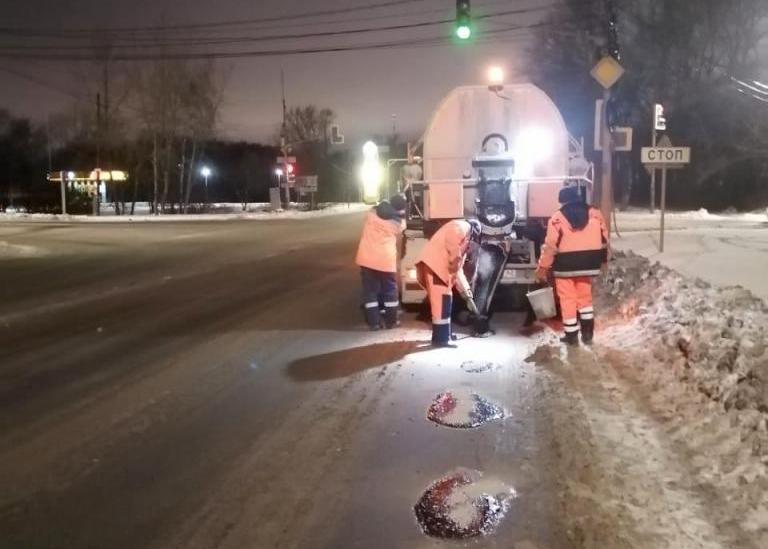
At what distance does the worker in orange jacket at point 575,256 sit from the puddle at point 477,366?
1.23 meters

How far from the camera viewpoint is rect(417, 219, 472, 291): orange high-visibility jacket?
9.34 meters

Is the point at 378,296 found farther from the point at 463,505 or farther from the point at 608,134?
the point at 608,134

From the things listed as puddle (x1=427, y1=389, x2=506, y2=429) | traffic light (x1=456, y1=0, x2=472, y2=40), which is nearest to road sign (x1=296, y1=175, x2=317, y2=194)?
traffic light (x1=456, y1=0, x2=472, y2=40)

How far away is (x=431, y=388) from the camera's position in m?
7.52

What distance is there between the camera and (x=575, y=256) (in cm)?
905

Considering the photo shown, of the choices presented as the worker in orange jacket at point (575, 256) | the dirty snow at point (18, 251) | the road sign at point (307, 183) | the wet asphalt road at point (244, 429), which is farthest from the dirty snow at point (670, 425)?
the road sign at point (307, 183)

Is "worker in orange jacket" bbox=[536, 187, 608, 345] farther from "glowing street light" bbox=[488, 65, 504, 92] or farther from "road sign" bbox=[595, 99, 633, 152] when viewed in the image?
"road sign" bbox=[595, 99, 633, 152]

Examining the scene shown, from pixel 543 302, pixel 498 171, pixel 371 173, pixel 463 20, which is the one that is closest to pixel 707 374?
pixel 543 302

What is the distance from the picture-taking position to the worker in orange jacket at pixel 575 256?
9.05 meters

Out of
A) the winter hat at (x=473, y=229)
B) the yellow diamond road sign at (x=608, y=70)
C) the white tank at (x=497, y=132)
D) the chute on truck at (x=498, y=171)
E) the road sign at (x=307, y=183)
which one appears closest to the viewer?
the winter hat at (x=473, y=229)

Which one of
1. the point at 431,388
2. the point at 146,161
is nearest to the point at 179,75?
the point at 146,161

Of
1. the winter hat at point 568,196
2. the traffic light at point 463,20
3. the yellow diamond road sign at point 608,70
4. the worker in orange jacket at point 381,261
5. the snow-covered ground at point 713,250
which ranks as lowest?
the snow-covered ground at point 713,250

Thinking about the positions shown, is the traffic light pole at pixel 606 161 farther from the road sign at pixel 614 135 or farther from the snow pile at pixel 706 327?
the snow pile at pixel 706 327

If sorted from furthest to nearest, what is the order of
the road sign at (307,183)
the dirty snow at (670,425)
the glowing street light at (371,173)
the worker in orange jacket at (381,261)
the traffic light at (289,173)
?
the road sign at (307,183)
the traffic light at (289,173)
the glowing street light at (371,173)
the worker in orange jacket at (381,261)
the dirty snow at (670,425)
